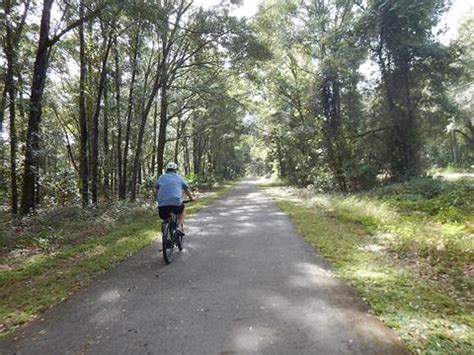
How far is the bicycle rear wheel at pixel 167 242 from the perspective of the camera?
269 inches

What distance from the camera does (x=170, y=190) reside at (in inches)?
298

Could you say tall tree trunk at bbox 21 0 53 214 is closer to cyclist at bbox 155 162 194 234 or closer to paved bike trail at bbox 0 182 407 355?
cyclist at bbox 155 162 194 234

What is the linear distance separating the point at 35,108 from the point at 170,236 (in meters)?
7.09

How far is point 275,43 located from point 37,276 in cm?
1861

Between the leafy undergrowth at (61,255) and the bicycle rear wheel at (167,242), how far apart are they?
110 centimetres

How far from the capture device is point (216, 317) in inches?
167

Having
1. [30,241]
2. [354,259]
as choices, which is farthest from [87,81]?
[354,259]

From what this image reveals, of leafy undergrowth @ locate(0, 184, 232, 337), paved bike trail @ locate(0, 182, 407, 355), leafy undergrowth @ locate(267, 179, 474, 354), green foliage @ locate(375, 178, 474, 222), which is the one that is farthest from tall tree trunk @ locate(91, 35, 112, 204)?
green foliage @ locate(375, 178, 474, 222)

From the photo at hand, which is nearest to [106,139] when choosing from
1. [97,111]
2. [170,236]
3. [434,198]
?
[97,111]

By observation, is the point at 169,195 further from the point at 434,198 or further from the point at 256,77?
the point at 256,77

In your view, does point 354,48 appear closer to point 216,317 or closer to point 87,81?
point 87,81

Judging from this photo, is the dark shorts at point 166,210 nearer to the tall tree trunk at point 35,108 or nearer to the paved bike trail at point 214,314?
the paved bike trail at point 214,314

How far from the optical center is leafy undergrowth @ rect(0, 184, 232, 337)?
5.17m

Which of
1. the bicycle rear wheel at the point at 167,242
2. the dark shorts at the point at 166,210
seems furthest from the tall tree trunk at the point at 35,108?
the bicycle rear wheel at the point at 167,242
